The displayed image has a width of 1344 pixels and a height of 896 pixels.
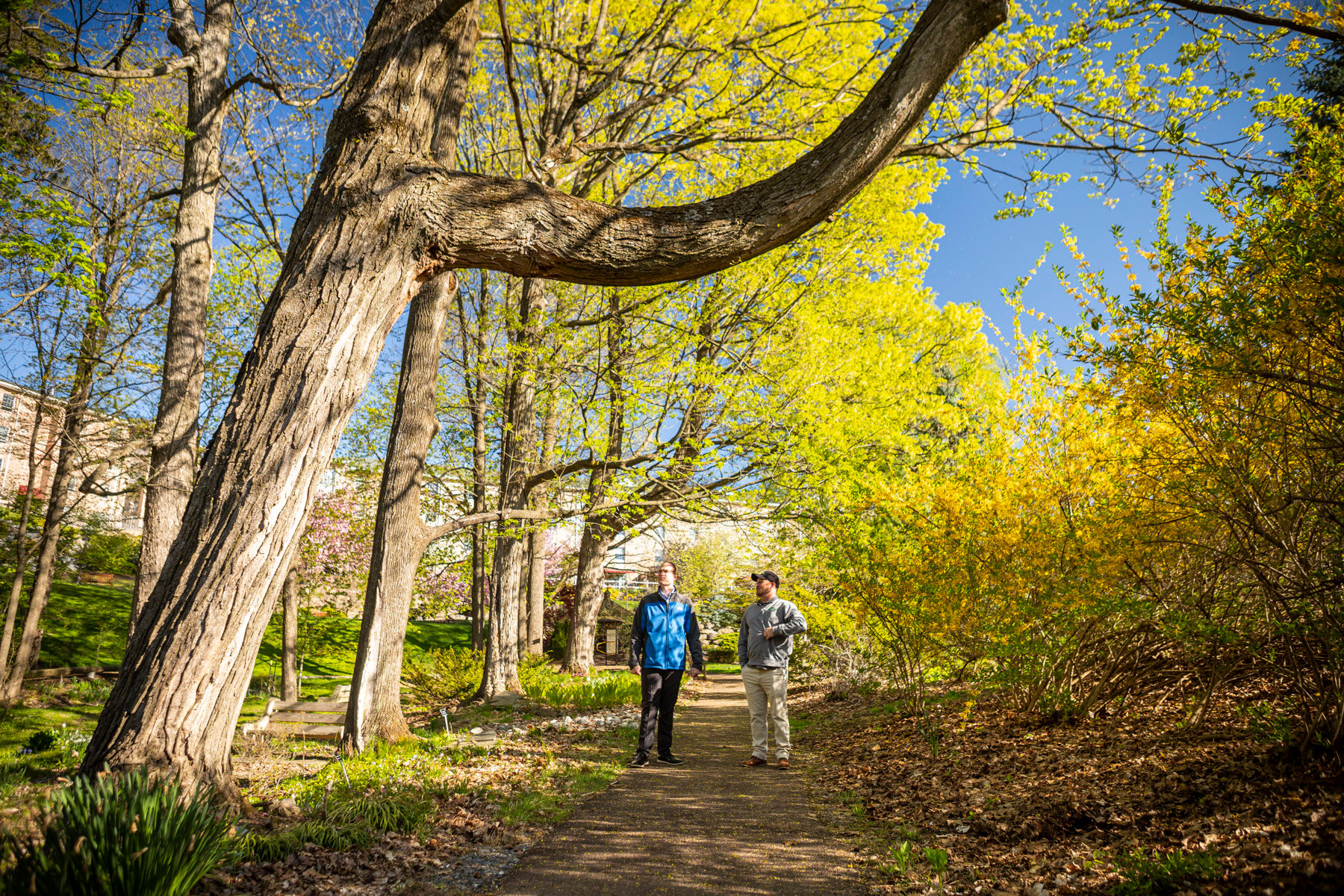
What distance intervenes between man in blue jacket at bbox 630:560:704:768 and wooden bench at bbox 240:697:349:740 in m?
3.67

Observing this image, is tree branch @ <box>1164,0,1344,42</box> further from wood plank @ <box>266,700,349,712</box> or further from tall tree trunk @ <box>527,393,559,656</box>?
wood plank @ <box>266,700,349,712</box>

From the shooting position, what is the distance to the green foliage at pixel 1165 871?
2.54 m

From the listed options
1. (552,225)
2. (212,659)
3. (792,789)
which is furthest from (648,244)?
(792,789)

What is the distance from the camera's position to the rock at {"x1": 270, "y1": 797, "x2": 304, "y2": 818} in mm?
3742

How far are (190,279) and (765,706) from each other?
7.88m

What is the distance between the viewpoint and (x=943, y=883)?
3.21 metres

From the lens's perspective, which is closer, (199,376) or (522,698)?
(199,376)

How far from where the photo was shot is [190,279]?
7.53 m

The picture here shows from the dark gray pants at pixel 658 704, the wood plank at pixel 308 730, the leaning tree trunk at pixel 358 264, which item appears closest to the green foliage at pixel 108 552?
the wood plank at pixel 308 730

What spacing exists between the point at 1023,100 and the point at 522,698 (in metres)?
9.38

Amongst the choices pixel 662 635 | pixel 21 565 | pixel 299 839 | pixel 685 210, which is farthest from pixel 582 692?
pixel 21 565

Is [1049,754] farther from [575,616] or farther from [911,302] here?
[575,616]

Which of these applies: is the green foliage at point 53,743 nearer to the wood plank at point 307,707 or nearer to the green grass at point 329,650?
the wood plank at point 307,707

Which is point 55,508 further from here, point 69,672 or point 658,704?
point 658,704
